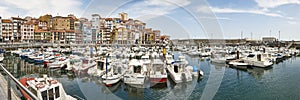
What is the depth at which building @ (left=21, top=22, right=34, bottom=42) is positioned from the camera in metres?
30.3

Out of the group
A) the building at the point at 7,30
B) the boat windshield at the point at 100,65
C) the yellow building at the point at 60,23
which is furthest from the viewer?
A: the yellow building at the point at 60,23

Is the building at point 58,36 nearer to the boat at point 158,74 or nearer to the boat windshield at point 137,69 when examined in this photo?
the boat at point 158,74

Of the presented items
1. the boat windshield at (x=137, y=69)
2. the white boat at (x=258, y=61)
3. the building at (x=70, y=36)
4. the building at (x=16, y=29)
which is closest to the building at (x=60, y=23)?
the building at (x=70, y=36)

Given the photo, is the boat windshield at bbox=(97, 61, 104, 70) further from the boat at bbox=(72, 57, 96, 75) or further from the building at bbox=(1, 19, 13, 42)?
the building at bbox=(1, 19, 13, 42)

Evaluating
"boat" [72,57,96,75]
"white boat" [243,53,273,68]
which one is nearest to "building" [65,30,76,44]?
"boat" [72,57,96,75]

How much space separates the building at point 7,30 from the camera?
28925mm

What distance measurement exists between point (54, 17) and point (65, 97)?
3806cm

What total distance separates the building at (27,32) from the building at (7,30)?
1495mm

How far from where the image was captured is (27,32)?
30.9 meters

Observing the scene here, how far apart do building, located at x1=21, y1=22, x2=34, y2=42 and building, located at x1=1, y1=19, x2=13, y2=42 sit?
1.50 m

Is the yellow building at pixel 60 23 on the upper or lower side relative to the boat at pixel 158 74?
upper

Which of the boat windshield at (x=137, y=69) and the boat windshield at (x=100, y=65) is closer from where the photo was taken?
the boat windshield at (x=137, y=69)

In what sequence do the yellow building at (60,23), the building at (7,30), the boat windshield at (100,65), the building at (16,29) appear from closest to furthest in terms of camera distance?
the boat windshield at (100,65), the building at (7,30), the building at (16,29), the yellow building at (60,23)

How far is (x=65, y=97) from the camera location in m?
4.81
